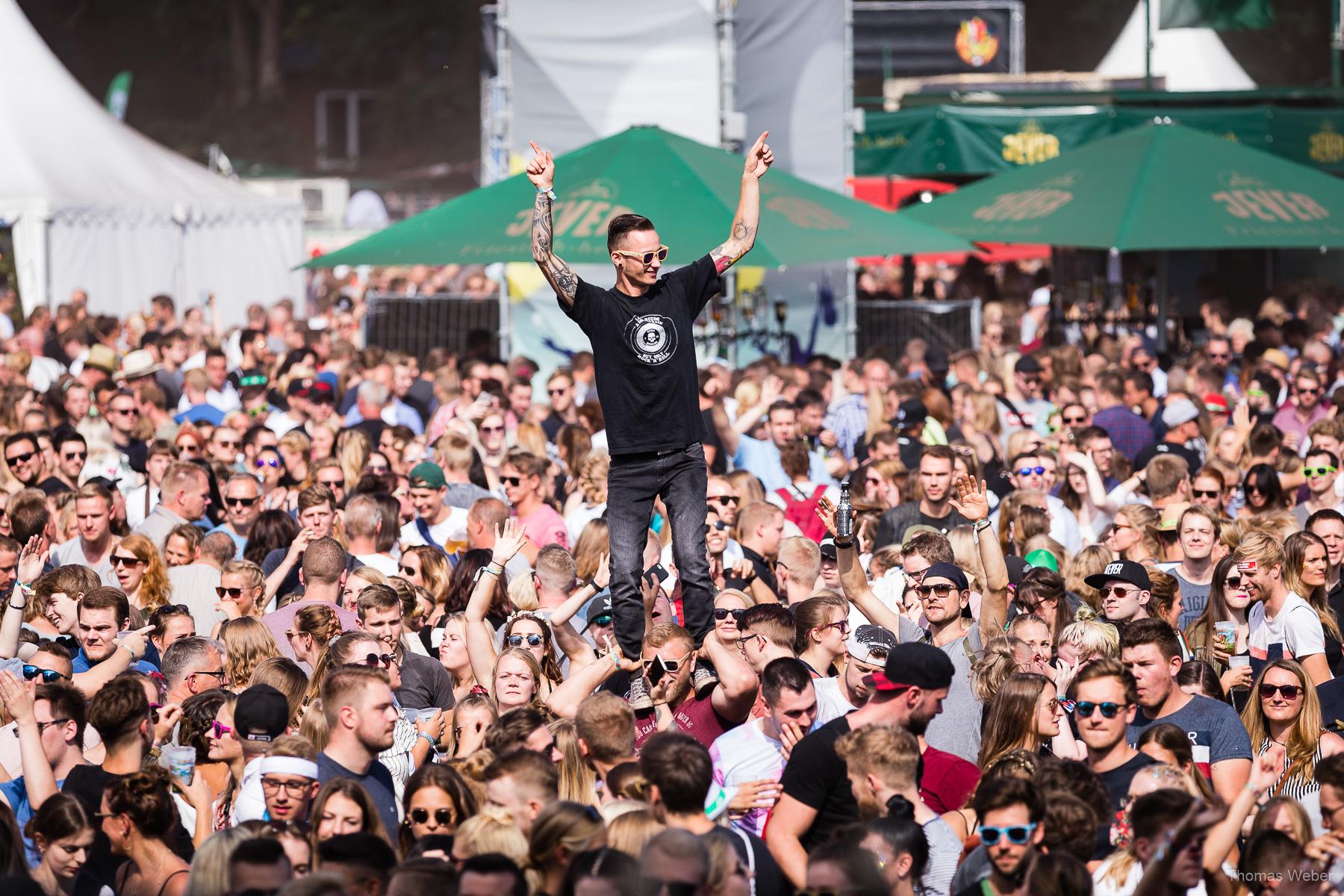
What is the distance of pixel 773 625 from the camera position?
676cm

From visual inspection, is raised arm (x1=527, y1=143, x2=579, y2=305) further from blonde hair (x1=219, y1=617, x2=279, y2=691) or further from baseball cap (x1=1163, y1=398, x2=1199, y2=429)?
baseball cap (x1=1163, y1=398, x2=1199, y2=429)

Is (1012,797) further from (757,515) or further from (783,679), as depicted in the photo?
(757,515)

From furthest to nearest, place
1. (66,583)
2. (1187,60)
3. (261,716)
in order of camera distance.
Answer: (1187,60), (66,583), (261,716)

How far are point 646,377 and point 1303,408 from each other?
24.1ft

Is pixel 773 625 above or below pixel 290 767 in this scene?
above

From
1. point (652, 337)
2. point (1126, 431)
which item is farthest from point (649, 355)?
point (1126, 431)

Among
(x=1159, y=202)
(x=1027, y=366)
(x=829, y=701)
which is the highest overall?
(x=1159, y=202)

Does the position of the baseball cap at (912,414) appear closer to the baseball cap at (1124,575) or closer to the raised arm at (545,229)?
the baseball cap at (1124,575)

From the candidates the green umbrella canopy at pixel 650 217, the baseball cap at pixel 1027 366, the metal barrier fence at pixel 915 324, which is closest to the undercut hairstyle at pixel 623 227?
the green umbrella canopy at pixel 650 217

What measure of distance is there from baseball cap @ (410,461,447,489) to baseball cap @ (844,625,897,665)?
144 inches

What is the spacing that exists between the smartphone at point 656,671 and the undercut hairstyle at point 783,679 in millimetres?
679

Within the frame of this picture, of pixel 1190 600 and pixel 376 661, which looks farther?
pixel 1190 600

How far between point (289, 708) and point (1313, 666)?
4249 millimetres

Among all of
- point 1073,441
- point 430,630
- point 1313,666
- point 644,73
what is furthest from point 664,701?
point 644,73
